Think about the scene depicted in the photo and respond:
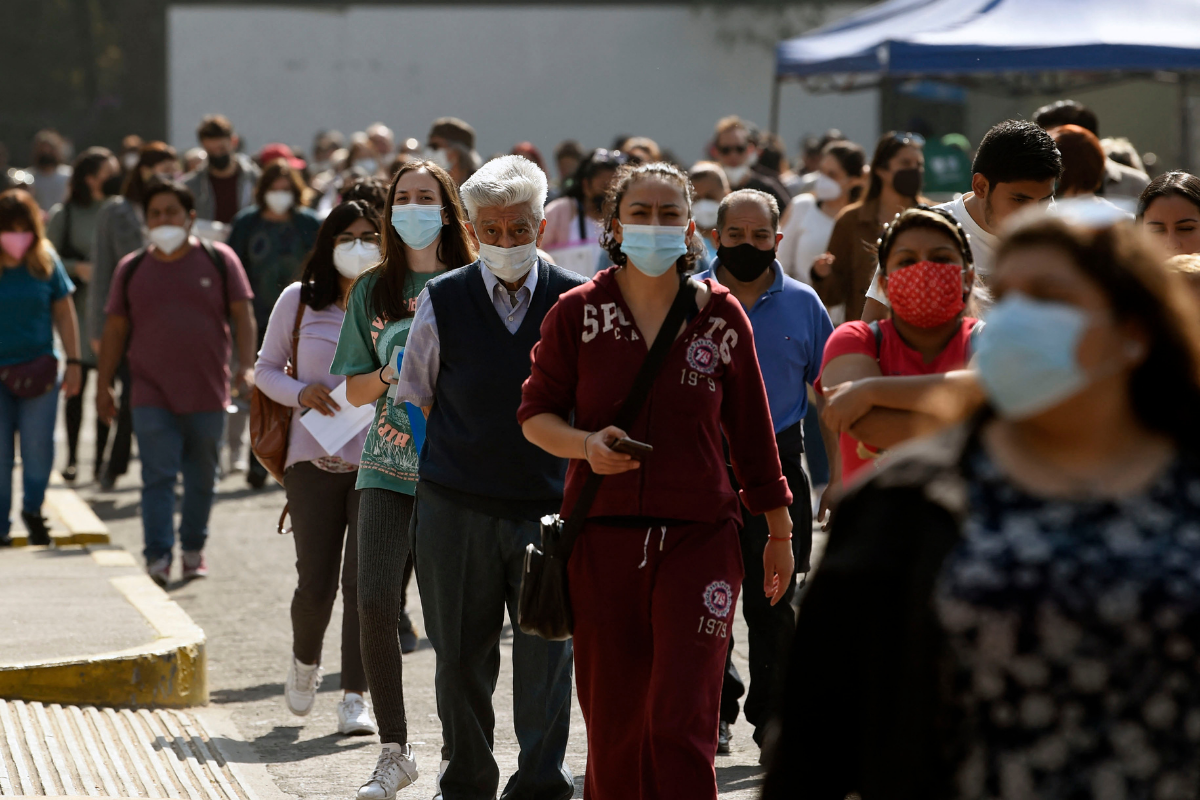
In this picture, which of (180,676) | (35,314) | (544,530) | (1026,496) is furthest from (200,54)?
(1026,496)

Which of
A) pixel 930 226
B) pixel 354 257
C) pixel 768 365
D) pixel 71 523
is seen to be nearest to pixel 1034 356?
pixel 930 226

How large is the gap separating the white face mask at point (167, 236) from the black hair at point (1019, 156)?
525 centimetres

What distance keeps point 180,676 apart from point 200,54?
1122 inches

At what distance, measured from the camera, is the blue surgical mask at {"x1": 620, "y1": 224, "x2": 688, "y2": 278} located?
4465 millimetres

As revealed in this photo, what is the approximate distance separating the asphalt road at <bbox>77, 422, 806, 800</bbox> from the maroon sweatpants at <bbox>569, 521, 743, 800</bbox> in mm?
1168

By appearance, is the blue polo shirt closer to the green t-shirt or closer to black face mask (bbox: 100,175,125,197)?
the green t-shirt

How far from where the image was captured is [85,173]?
12898 millimetres

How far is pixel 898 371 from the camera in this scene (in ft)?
13.2

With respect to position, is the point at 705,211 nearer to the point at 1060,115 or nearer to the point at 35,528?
the point at 1060,115

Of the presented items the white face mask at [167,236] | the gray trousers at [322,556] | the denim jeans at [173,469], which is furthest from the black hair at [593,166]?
the gray trousers at [322,556]

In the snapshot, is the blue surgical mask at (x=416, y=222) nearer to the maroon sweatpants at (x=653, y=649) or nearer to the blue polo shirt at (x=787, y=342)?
the blue polo shirt at (x=787, y=342)

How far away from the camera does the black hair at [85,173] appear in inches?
505

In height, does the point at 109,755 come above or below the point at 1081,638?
below

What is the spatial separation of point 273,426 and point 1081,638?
4.66 metres
